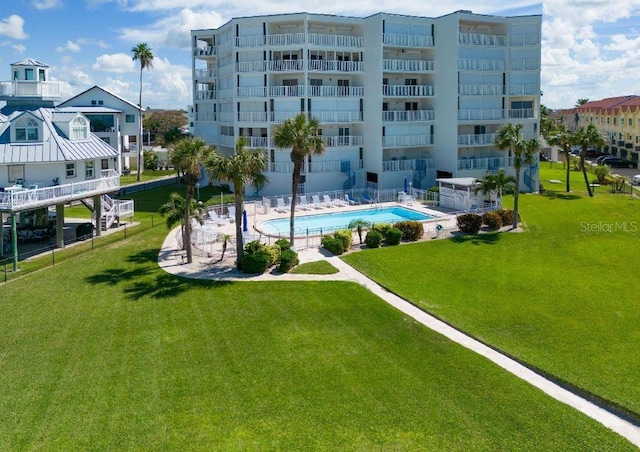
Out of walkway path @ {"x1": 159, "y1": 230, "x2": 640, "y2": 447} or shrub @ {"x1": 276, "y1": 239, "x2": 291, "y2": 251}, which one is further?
shrub @ {"x1": 276, "y1": 239, "x2": 291, "y2": 251}

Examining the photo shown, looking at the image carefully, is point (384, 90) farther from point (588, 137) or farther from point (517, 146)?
point (588, 137)

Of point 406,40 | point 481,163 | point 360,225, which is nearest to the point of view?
point 360,225

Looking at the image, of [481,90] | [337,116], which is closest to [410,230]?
[337,116]

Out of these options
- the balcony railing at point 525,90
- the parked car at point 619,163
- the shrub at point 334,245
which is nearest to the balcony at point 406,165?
the balcony railing at point 525,90

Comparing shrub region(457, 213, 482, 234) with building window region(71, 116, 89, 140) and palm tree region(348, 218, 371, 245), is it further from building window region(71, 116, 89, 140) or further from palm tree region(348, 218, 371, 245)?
building window region(71, 116, 89, 140)

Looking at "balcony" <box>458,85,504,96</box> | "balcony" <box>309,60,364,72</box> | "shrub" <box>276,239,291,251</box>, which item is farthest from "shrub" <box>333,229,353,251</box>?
"balcony" <box>458,85,504,96</box>

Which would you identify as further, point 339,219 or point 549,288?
point 339,219

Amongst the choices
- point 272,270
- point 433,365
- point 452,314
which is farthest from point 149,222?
→ point 433,365
